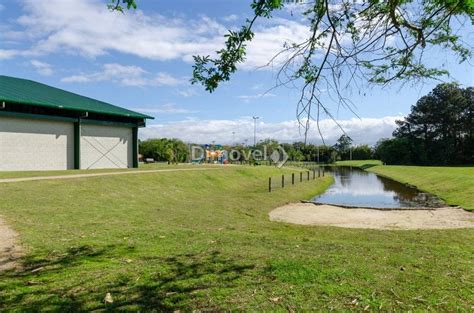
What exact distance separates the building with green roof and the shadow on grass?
71.5ft

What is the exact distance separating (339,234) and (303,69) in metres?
7.25

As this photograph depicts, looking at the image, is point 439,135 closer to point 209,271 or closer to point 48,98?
point 48,98

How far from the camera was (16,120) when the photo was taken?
24.4 m

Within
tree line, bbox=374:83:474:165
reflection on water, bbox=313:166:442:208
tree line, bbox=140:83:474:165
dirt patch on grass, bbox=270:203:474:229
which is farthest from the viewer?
tree line, bbox=374:83:474:165

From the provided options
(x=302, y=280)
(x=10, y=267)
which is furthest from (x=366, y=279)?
(x=10, y=267)

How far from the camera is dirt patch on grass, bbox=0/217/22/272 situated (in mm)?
5523

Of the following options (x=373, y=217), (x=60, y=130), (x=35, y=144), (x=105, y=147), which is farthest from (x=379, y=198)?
(x=35, y=144)

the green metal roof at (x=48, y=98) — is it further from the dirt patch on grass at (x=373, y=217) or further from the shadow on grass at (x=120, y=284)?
the shadow on grass at (x=120, y=284)

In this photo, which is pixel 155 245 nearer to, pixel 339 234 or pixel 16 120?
pixel 339 234

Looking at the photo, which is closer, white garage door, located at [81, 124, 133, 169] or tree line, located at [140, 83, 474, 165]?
white garage door, located at [81, 124, 133, 169]

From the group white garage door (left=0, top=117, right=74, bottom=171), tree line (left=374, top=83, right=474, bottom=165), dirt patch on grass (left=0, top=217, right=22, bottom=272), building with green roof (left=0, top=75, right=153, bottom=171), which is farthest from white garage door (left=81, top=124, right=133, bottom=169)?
tree line (left=374, top=83, right=474, bottom=165)

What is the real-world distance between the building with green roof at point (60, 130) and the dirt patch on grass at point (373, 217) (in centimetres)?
1633

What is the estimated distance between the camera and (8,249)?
6.39 m

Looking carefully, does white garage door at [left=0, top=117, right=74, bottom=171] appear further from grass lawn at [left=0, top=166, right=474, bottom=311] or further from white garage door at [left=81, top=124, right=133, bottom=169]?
grass lawn at [left=0, top=166, right=474, bottom=311]
